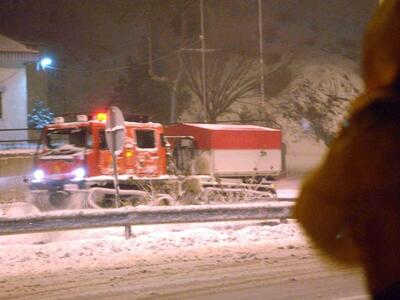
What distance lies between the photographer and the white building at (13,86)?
30266 millimetres

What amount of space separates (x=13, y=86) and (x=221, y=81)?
535 inches

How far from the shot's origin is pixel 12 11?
137 ft

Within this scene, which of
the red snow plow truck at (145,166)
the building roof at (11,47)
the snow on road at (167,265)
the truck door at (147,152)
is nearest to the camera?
the snow on road at (167,265)

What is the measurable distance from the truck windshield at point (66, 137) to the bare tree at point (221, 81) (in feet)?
72.7

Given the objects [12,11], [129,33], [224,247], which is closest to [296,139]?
[129,33]

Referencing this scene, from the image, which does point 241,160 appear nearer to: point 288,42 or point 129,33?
point 129,33

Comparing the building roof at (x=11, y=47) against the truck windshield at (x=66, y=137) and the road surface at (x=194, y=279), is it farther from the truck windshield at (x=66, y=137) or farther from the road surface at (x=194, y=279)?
the road surface at (x=194, y=279)

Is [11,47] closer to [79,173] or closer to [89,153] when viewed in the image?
[89,153]

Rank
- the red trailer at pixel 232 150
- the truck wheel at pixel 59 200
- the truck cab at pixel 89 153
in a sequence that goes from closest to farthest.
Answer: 1. the truck wheel at pixel 59 200
2. the truck cab at pixel 89 153
3. the red trailer at pixel 232 150

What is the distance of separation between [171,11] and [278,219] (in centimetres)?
→ 3047

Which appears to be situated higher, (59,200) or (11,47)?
(11,47)

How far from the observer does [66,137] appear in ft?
53.2

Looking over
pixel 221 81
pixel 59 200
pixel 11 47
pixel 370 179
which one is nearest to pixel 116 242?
pixel 59 200

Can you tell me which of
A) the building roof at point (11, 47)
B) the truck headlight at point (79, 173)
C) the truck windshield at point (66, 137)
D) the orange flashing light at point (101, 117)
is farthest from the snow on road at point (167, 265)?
the building roof at point (11, 47)
